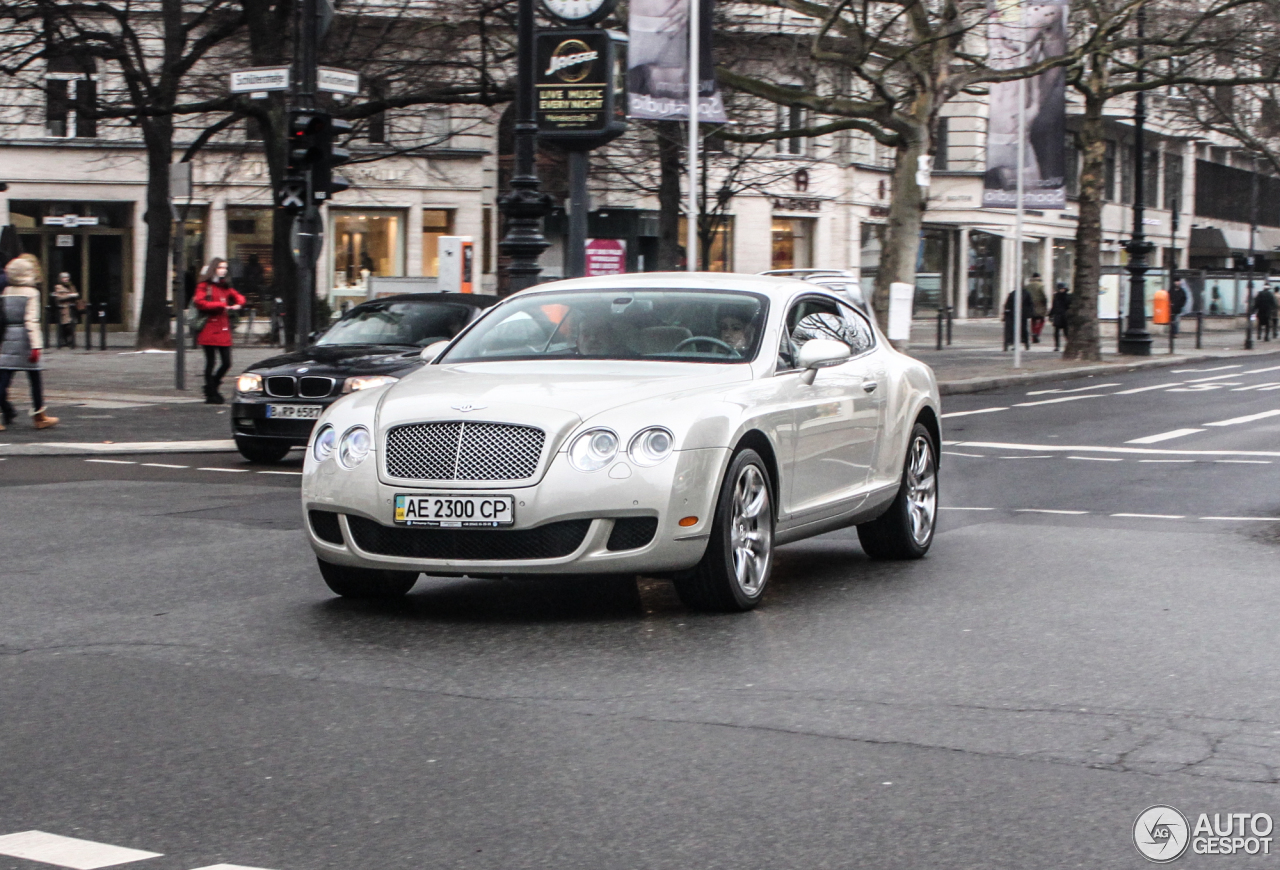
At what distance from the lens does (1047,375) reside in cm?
3136

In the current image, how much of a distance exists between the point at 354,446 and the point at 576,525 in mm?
1053

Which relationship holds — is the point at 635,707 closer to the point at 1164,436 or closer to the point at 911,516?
the point at 911,516

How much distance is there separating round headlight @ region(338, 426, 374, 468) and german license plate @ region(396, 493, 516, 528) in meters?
0.28

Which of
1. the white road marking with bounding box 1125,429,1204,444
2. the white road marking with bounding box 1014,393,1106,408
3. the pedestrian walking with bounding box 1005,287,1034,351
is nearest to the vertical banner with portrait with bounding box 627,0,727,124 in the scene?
the white road marking with bounding box 1014,393,1106,408

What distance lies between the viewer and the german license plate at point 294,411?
15.1 metres

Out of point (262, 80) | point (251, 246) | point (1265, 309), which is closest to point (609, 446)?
point (262, 80)

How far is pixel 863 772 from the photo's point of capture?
5.12 m

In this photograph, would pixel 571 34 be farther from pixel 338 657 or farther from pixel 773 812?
pixel 773 812

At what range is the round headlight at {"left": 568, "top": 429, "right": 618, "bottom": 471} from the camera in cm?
732

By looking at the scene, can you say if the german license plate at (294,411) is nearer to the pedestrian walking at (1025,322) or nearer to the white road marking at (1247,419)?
the white road marking at (1247,419)

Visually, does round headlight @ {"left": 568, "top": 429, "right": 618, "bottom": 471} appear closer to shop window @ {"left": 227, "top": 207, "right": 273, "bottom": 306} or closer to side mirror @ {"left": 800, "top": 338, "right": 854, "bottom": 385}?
side mirror @ {"left": 800, "top": 338, "right": 854, "bottom": 385}

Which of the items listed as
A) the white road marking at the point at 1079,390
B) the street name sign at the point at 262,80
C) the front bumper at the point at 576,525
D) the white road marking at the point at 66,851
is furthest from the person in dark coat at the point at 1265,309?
the white road marking at the point at 66,851

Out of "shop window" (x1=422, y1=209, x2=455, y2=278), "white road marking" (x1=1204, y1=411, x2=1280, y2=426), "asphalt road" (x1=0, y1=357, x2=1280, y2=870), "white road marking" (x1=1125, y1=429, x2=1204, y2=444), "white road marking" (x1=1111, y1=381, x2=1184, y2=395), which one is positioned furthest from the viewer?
"shop window" (x1=422, y1=209, x2=455, y2=278)

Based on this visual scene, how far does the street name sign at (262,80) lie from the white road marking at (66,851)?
15.7 m
